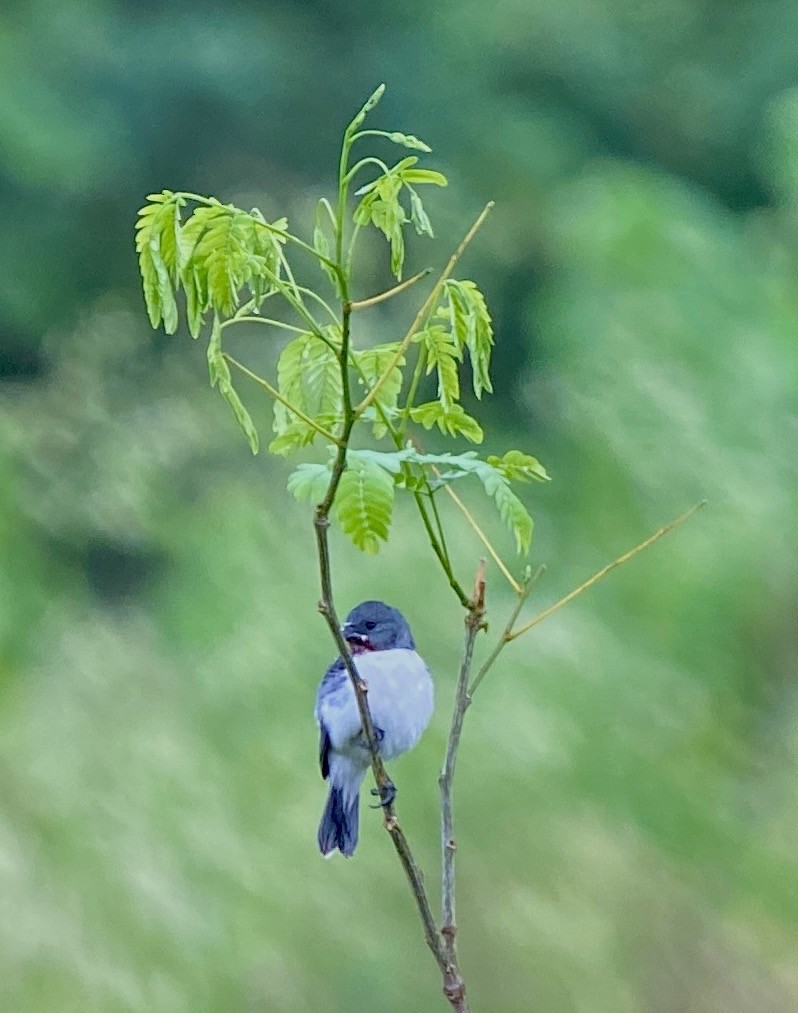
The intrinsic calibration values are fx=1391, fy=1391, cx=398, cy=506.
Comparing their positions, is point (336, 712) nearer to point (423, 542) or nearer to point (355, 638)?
point (355, 638)

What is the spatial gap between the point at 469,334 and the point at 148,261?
0.45 feet

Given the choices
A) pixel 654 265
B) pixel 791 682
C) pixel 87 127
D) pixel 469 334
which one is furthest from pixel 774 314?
pixel 469 334

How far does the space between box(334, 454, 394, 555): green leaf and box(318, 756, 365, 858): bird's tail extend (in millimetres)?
373

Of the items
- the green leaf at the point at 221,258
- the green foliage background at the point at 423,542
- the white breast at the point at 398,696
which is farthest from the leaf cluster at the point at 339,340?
the green foliage background at the point at 423,542

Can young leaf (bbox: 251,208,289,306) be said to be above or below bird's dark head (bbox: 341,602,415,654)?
below

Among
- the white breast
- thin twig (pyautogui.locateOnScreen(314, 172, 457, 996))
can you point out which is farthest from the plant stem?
the white breast

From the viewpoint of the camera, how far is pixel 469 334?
59cm

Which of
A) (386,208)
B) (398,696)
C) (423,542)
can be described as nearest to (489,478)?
(386,208)

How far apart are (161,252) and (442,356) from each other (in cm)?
13

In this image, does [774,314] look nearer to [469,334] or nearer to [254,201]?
[254,201]

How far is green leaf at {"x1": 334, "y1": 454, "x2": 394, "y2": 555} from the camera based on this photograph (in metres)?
0.57

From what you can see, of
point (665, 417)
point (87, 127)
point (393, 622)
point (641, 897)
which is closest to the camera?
point (393, 622)

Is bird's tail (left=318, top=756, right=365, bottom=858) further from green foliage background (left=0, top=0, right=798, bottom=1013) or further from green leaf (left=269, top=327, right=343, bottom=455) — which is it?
green foliage background (left=0, top=0, right=798, bottom=1013)

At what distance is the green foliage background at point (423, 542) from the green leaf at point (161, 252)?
909 millimetres
